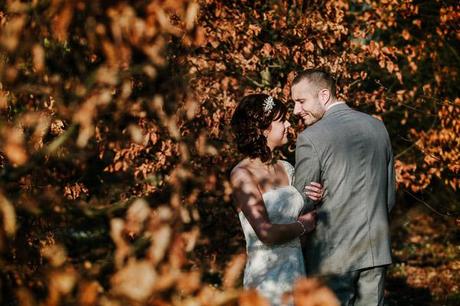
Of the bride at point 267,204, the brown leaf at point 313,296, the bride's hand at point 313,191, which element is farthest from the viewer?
the bride at point 267,204

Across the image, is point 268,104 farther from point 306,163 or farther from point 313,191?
point 313,191

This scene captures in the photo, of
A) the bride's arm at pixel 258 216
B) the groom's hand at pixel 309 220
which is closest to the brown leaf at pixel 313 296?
the bride's arm at pixel 258 216

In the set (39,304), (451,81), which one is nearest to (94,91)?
(39,304)

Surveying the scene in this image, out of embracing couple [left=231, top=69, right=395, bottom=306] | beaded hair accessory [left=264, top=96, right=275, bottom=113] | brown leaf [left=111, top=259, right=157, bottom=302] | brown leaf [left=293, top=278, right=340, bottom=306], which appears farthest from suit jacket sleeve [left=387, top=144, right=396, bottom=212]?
brown leaf [left=111, top=259, right=157, bottom=302]

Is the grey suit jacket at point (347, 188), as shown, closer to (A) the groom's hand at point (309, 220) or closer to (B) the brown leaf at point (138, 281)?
(A) the groom's hand at point (309, 220)

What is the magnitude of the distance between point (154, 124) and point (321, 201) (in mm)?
2668

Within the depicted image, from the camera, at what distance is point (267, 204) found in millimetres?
4082

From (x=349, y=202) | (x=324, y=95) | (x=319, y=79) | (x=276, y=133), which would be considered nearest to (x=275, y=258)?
(x=349, y=202)

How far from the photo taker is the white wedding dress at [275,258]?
4125 mm

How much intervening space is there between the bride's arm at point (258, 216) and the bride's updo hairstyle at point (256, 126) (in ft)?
→ 0.86

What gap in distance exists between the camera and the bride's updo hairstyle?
4.24 meters

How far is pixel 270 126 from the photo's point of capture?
4312 millimetres

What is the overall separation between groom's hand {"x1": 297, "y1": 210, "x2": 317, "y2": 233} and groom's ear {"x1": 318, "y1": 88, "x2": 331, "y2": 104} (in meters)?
0.87

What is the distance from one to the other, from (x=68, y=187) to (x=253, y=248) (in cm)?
249
